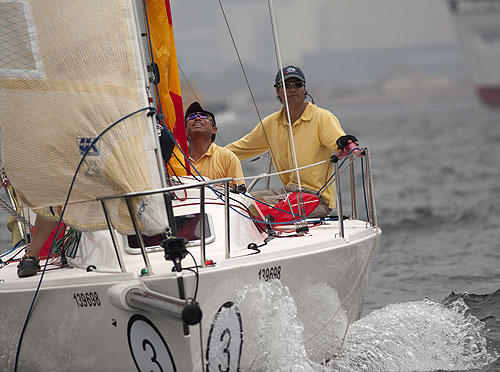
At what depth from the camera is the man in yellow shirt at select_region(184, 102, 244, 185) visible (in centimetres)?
684

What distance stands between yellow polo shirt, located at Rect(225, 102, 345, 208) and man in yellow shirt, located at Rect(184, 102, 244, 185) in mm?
378

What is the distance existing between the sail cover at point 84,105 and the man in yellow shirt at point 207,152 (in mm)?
1800

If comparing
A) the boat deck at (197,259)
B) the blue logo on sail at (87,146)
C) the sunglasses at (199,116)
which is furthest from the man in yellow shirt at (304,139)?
the blue logo on sail at (87,146)

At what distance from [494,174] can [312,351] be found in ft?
55.8

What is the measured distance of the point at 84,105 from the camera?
5.05 metres

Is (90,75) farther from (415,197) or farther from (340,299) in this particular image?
(415,197)

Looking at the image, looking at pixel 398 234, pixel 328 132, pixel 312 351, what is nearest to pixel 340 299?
pixel 312 351

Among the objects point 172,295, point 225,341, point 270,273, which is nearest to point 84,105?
point 172,295

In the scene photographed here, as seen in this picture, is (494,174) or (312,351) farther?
(494,174)

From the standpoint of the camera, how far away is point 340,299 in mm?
5906

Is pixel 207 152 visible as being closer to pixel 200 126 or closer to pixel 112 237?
pixel 200 126

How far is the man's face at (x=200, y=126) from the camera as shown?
22.7 feet

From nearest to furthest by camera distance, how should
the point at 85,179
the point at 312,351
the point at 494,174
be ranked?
the point at 85,179 → the point at 312,351 → the point at 494,174

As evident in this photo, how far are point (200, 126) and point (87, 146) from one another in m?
1.98
